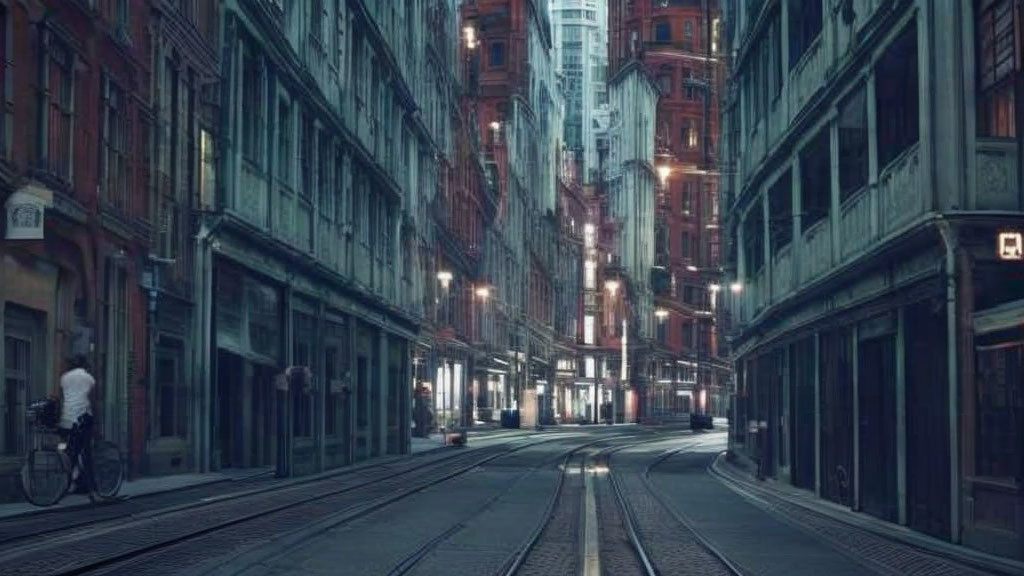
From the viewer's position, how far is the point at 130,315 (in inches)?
1037

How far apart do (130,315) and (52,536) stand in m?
11.4

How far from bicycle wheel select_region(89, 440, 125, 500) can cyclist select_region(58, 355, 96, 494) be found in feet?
1.23

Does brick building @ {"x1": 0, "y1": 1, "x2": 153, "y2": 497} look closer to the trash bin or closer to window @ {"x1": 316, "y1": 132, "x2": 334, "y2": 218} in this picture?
window @ {"x1": 316, "y1": 132, "x2": 334, "y2": 218}

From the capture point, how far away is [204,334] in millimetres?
29781

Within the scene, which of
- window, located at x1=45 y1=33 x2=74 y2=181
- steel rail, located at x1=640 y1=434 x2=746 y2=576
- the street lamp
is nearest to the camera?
steel rail, located at x1=640 y1=434 x2=746 y2=576

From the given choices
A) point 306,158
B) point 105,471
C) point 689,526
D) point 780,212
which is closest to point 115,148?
point 105,471

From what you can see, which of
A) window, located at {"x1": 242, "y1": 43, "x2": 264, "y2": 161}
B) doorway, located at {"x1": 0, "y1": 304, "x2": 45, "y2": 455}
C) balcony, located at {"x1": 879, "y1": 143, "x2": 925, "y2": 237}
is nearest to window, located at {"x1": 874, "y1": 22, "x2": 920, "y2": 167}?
balcony, located at {"x1": 879, "y1": 143, "x2": 925, "y2": 237}

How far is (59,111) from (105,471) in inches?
219

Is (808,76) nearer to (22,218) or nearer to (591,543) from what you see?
(591,543)

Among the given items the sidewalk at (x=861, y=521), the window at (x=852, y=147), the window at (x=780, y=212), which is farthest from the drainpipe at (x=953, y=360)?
the window at (x=780, y=212)

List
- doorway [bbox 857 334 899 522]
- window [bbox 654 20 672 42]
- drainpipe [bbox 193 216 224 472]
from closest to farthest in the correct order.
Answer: doorway [bbox 857 334 899 522] < drainpipe [bbox 193 216 224 472] < window [bbox 654 20 672 42]

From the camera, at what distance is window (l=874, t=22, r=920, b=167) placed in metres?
22.5

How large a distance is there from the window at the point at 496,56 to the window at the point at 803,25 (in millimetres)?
84218

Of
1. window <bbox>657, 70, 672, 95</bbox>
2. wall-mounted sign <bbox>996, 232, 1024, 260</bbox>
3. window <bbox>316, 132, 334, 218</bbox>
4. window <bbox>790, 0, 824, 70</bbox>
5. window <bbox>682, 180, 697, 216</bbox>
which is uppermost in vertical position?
window <bbox>657, 70, 672, 95</bbox>
